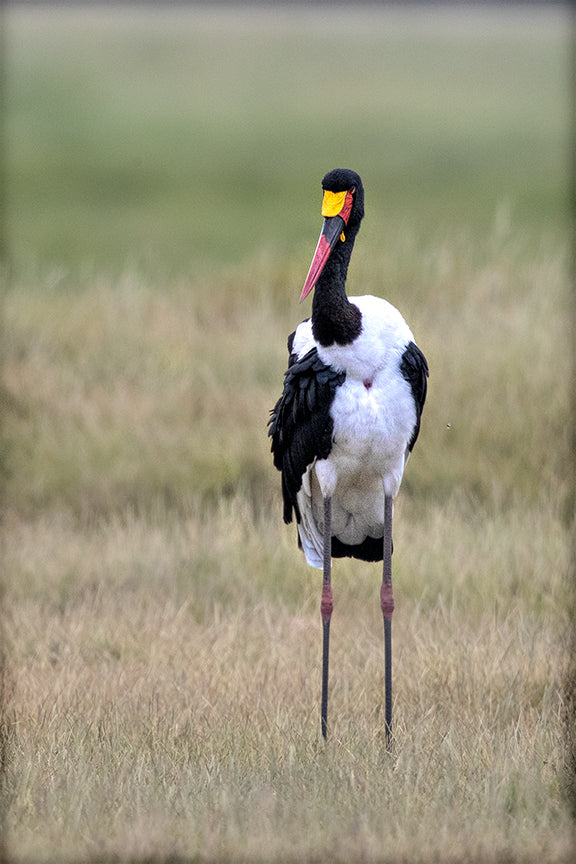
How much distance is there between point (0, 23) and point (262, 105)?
4430 centimetres

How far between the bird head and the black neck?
3cm

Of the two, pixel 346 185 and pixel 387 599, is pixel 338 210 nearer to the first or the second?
pixel 346 185

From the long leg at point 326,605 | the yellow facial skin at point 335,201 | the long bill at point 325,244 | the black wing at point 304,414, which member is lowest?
the long leg at point 326,605

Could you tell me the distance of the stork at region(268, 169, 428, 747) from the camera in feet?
13.5

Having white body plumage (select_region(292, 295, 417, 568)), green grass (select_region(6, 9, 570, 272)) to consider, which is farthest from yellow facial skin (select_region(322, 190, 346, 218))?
green grass (select_region(6, 9, 570, 272))

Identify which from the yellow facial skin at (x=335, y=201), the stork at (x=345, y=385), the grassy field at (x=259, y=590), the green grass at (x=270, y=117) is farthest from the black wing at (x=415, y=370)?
the green grass at (x=270, y=117)

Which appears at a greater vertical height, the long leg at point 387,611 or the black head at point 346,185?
the black head at point 346,185

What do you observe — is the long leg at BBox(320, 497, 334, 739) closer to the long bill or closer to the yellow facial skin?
the long bill

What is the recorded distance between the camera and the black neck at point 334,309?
4.09 meters

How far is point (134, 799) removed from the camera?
3.59 metres

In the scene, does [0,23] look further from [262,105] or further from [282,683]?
[262,105]

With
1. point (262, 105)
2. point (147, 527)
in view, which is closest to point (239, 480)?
point (147, 527)

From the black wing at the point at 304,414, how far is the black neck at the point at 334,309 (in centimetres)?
12

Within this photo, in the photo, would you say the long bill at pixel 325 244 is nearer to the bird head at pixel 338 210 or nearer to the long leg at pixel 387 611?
the bird head at pixel 338 210
